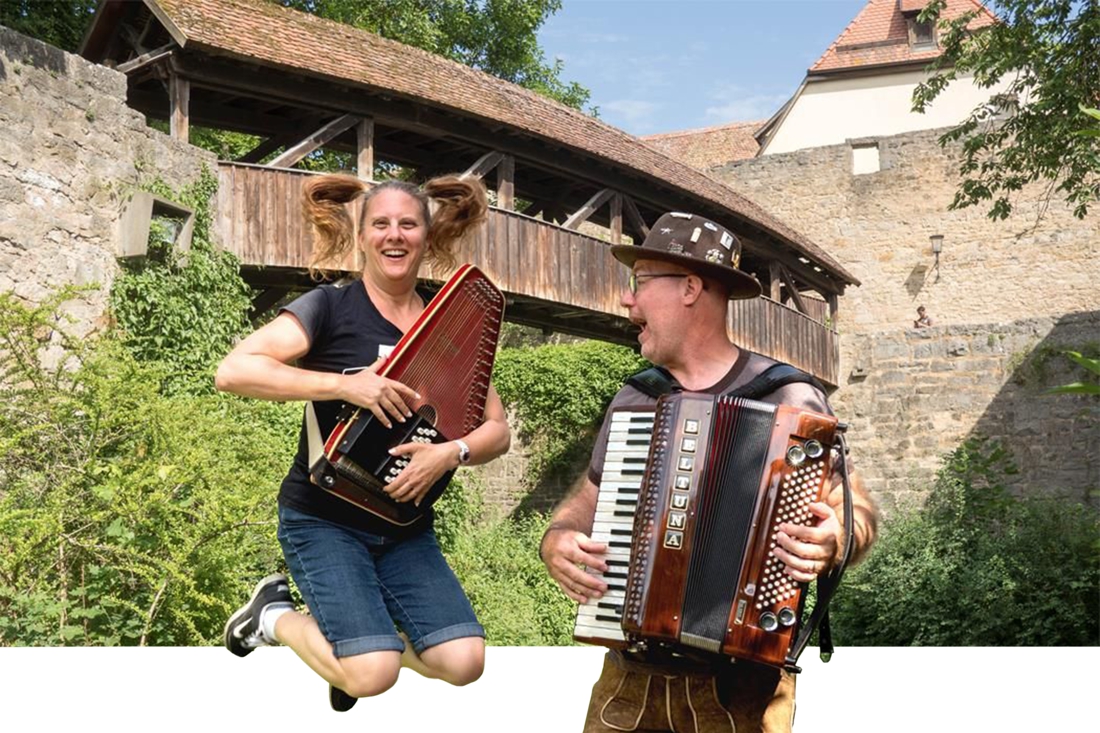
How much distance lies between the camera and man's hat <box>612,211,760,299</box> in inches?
114

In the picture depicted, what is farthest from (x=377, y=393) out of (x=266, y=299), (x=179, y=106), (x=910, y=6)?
(x=910, y=6)

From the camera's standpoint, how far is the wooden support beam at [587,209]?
51.0ft

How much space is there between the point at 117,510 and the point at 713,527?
495 cm

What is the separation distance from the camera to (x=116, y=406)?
7551 mm

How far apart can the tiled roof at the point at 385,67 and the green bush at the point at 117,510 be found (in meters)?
4.80

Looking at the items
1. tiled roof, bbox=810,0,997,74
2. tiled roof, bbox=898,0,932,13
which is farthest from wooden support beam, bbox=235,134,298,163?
tiled roof, bbox=898,0,932,13

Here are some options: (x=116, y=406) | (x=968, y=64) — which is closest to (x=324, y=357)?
(x=116, y=406)

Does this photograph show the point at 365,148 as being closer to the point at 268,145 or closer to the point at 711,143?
the point at 268,145

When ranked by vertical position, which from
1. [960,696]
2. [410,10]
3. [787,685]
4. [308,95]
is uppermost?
[410,10]

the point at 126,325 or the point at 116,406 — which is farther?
the point at 126,325

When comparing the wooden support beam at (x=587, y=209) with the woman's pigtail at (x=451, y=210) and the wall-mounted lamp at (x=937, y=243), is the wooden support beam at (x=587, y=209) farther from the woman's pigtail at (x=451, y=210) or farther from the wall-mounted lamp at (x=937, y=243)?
the wall-mounted lamp at (x=937, y=243)

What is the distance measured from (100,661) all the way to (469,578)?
507 centimetres

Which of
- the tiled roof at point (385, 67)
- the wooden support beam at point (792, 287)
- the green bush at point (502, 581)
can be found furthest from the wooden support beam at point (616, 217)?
the wooden support beam at point (792, 287)

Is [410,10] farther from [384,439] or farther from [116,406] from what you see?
[384,439]
